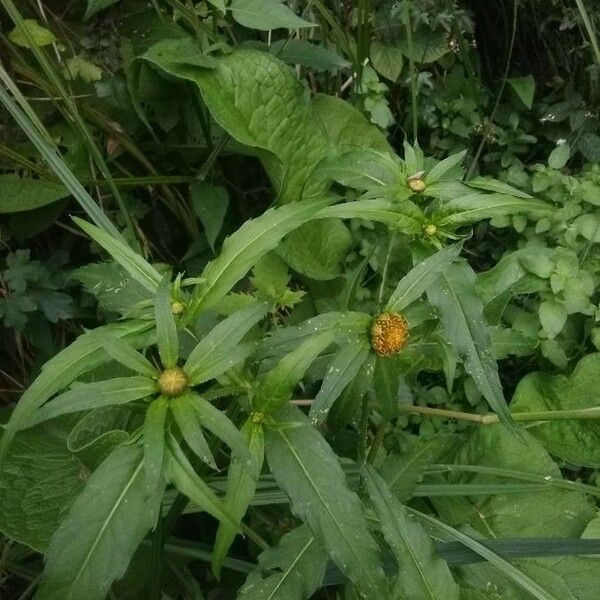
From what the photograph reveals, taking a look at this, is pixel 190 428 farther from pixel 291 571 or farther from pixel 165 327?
pixel 291 571

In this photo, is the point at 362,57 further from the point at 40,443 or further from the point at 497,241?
the point at 40,443

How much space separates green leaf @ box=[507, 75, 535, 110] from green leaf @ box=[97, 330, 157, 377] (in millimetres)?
1249

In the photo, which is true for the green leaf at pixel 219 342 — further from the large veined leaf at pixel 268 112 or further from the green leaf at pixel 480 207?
the large veined leaf at pixel 268 112

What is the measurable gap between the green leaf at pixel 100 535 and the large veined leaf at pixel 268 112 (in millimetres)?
802

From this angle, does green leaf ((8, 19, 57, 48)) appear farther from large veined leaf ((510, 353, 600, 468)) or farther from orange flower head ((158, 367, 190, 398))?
large veined leaf ((510, 353, 600, 468))

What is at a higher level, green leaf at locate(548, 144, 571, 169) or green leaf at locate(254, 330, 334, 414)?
green leaf at locate(254, 330, 334, 414)

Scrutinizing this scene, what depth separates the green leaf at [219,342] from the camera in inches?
32.5

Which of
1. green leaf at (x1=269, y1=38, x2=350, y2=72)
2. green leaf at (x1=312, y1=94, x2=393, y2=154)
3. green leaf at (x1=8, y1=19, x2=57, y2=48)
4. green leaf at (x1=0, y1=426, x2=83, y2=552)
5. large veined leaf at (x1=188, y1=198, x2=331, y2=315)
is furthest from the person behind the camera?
green leaf at (x1=312, y1=94, x2=393, y2=154)

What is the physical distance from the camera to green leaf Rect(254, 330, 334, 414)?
0.83 m

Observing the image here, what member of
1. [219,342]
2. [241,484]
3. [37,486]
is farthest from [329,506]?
[37,486]

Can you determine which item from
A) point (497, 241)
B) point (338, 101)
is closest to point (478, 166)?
point (497, 241)

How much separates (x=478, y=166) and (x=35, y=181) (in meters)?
1.03

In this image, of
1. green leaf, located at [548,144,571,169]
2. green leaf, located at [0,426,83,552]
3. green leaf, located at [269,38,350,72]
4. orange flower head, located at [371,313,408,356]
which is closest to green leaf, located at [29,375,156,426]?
orange flower head, located at [371,313,408,356]

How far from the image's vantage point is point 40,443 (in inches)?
57.3
